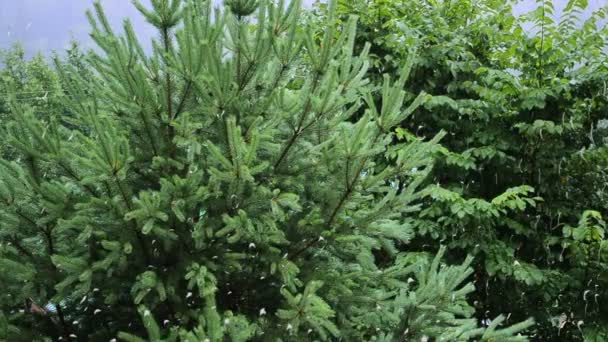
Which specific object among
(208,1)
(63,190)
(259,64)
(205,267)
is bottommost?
(205,267)

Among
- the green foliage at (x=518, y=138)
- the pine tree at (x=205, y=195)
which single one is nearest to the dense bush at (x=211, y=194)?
the pine tree at (x=205, y=195)

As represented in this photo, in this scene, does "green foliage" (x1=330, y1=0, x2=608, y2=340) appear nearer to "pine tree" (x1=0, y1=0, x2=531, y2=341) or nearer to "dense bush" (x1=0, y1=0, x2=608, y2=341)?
"dense bush" (x1=0, y1=0, x2=608, y2=341)

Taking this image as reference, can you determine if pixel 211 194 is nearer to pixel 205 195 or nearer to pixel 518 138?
pixel 205 195

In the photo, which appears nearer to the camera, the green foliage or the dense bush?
the dense bush

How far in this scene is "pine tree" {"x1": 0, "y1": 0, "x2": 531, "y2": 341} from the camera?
2.72 meters

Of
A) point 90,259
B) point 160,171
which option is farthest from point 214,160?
point 90,259

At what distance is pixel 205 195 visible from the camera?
9.17 feet

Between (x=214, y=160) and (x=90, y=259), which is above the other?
(x=214, y=160)

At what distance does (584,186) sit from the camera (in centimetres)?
559

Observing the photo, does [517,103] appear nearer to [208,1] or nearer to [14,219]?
[208,1]

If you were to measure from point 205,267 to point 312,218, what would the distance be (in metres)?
0.58

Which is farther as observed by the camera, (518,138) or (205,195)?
(518,138)

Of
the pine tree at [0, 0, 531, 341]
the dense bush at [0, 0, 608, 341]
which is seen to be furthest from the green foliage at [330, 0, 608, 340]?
the pine tree at [0, 0, 531, 341]

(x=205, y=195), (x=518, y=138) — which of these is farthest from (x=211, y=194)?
(x=518, y=138)
